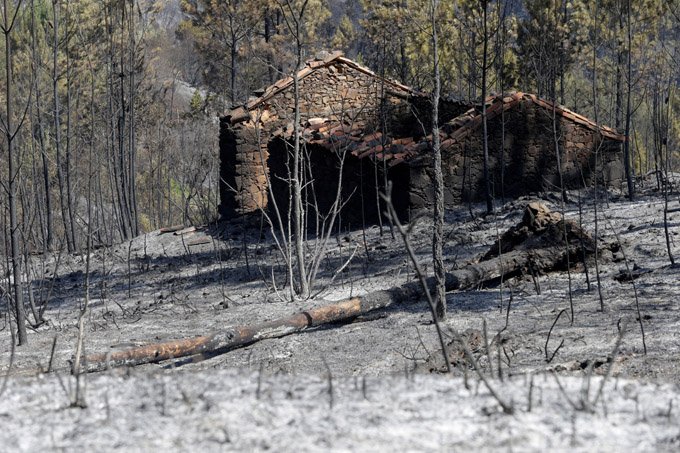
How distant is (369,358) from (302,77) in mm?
10959

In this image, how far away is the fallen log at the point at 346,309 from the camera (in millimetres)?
6316

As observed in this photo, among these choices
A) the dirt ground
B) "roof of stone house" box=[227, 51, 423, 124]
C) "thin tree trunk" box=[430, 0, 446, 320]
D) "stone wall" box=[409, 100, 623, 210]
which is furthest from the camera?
"roof of stone house" box=[227, 51, 423, 124]

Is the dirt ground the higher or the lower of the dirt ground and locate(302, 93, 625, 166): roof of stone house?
the lower

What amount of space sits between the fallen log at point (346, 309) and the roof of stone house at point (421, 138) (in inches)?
187

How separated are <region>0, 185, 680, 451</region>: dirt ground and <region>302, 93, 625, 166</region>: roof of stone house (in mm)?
1114

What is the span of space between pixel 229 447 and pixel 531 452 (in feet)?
2.95

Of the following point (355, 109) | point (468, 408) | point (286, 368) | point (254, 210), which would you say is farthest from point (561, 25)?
point (468, 408)

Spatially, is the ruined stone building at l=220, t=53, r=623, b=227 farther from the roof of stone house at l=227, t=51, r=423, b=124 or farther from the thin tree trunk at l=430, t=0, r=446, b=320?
the thin tree trunk at l=430, t=0, r=446, b=320

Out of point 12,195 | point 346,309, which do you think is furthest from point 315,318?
point 12,195

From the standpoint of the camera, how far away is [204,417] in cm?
311

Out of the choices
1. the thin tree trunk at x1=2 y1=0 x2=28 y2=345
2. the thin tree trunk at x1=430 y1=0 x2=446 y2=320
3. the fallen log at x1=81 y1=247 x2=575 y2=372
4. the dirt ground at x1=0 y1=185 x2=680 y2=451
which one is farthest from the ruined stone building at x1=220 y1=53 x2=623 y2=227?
the thin tree trunk at x1=2 y1=0 x2=28 y2=345

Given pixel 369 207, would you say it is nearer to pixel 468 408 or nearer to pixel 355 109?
pixel 355 109

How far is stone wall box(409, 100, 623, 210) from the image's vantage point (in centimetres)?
1470

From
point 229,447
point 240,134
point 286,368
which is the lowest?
point 286,368
